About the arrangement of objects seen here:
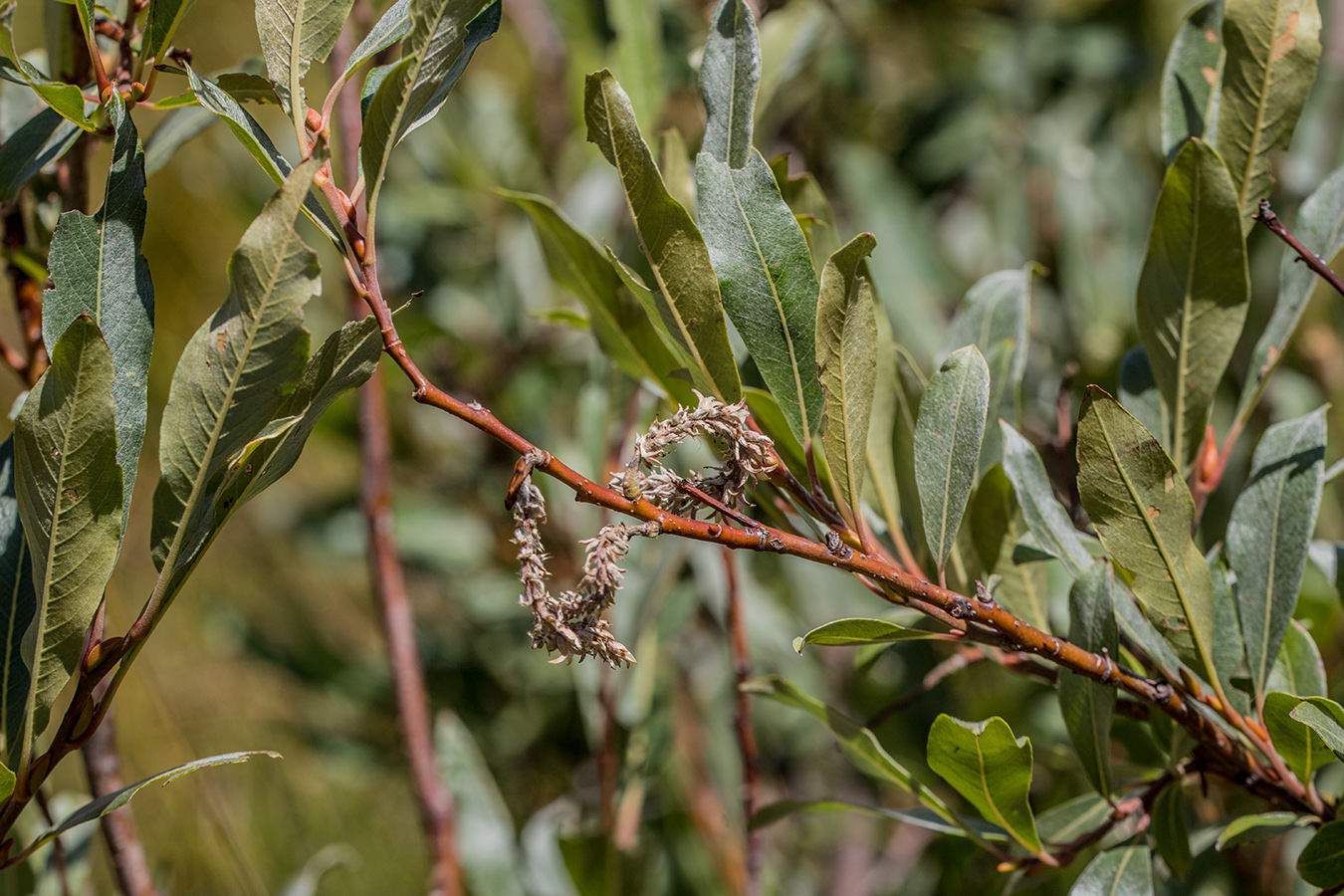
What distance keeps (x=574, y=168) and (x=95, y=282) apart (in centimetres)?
93

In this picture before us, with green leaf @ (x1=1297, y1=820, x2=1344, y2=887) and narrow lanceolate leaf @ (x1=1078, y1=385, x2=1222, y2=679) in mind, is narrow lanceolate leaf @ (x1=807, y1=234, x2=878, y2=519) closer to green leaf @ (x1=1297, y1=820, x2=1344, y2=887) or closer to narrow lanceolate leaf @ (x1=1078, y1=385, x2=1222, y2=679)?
narrow lanceolate leaf @ (x1=1078, y1=385, x2=1222, y2=679)

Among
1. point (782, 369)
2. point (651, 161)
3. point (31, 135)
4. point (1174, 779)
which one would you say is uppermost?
point (31, 135)

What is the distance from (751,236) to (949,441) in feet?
0.44

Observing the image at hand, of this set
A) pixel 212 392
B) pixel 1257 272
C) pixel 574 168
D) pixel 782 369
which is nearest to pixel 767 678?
pixel 782 369

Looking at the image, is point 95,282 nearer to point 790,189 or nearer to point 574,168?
point 790,189

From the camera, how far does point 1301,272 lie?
1.79 feet

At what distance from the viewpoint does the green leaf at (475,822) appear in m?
0.90

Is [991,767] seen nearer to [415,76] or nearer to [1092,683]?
[1092,683]

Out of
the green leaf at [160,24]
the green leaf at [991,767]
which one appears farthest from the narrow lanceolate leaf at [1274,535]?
the green leaf at [160,24]

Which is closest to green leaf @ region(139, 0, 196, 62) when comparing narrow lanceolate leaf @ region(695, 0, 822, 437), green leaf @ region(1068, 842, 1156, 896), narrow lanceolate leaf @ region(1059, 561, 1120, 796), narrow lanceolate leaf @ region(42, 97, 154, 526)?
narrow lanceolate leaf @ region(42, 97, 154, 526)

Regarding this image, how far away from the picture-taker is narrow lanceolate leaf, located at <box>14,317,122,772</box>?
0.39 m

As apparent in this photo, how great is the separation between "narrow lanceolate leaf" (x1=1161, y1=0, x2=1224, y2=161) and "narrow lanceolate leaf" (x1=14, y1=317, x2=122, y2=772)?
0.57 meters

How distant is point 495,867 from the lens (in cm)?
90

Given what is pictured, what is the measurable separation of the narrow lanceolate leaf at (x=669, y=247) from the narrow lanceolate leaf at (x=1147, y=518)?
0.16 metres
